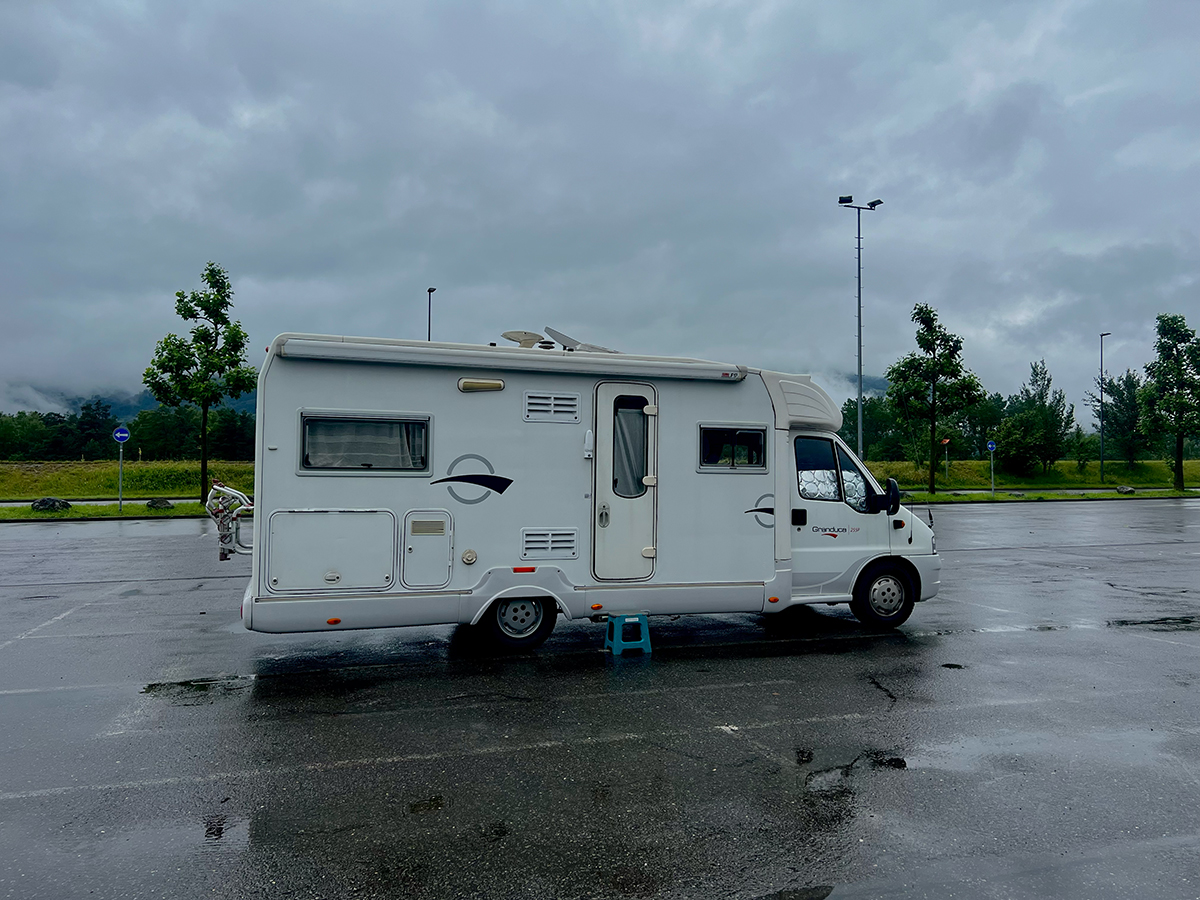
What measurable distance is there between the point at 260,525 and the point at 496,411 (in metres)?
2.21

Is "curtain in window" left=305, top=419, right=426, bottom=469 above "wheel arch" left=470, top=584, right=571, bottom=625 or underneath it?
above

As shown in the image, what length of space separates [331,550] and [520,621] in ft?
5.97

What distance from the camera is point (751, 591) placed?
796 cm

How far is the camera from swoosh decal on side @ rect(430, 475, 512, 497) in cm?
726

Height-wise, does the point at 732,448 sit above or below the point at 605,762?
above

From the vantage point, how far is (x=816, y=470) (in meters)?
8.54

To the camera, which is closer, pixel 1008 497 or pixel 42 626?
pixel 42 626

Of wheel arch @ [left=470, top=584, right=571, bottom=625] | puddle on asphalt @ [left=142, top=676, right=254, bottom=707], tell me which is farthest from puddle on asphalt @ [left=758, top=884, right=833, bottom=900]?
puddle on asphalt @ [left=142, top=676, right=254, bottom=707]

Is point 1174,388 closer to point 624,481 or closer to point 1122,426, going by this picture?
point 1122,426

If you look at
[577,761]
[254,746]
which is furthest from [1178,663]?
[254,746]

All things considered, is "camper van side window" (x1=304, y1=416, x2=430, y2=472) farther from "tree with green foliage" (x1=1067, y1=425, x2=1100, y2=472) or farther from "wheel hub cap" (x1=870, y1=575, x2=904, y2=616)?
"tree with green foliage" (x1=1067, y1=425, x2=1100, y2=472)

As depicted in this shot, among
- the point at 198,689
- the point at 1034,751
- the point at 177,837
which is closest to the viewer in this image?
the point at 177,837

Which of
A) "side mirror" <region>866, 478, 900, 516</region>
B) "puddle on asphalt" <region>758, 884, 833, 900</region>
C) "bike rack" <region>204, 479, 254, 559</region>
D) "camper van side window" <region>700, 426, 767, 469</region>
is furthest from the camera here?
"side mirror" <region>866, 478, 900, 516</region>

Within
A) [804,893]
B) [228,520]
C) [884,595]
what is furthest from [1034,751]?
[228,520]
